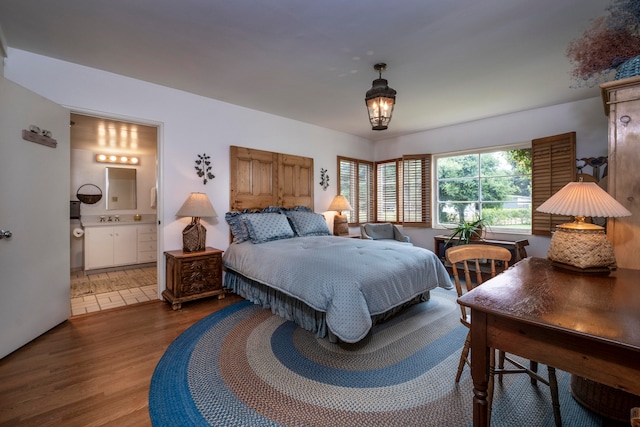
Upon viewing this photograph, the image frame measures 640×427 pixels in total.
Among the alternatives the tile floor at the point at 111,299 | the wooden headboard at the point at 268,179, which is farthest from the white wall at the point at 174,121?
the tile floor at the point at 111,299

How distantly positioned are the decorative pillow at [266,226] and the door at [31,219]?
1843mm

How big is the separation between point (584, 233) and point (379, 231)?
3.48 metres

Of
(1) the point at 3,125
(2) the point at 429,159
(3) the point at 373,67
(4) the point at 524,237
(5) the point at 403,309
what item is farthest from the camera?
(2) the point at 429,159

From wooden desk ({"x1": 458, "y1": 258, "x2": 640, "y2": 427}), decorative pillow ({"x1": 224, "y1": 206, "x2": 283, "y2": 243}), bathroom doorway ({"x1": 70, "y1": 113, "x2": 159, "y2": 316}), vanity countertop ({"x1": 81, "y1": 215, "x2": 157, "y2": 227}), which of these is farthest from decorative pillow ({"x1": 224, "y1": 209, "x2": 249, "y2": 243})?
wooden desk ({"x1": 458, "y1": 258, "x2": 640, "y2": 427})

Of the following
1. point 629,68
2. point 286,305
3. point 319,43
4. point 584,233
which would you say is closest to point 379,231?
point 286,305

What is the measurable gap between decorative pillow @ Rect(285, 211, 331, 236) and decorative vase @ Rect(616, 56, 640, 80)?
10.5ft

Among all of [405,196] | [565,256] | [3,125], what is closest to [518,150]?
[405,196]

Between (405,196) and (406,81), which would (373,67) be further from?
(405,196)

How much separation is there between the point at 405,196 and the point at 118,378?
4.83 m

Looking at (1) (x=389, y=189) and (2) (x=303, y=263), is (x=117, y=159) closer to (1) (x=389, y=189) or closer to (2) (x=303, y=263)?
(2) (x=303, y=263)

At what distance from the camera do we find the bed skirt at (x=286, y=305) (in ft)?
8.02

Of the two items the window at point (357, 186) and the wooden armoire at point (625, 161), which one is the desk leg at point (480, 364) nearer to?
the wooden armoire at point (625, 161)

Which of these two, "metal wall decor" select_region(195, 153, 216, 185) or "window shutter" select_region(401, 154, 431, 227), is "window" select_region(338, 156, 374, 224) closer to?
"window shutter" select_region(401, 154, 431, 227)

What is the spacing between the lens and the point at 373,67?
9.16 feet
